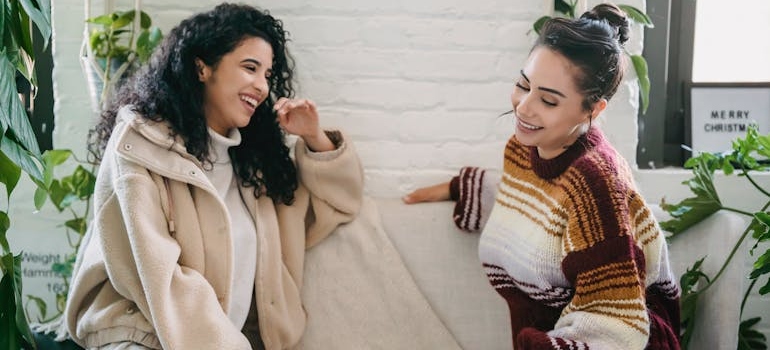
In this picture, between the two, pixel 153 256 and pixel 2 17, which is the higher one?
pixel 2 17

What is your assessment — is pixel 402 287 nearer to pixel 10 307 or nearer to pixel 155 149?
pixel 155 149

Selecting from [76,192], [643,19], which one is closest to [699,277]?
[643,19]

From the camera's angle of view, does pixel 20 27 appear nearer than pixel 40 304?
Yes

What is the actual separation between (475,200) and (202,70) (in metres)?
0.66

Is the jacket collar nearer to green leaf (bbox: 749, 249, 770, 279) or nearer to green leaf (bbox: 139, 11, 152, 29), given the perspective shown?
green leaf (bbox: 139, 11, 152, 29)

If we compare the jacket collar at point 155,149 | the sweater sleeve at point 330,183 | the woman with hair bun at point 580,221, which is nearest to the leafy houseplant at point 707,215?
the woman with hair bun at point 580,221

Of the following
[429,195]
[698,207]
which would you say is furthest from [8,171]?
[698,207]

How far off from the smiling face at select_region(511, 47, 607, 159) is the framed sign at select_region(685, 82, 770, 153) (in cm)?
80

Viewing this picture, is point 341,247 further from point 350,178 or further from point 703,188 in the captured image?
point 703,188

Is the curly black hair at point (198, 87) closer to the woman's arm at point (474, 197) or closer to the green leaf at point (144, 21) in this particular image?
the green leaf at point (144, 21)

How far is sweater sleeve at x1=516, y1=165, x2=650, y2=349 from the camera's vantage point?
136 cm

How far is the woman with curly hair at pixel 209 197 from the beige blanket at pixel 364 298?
0.04 meters

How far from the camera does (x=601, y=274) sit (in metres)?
1.38

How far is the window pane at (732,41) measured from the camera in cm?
217
